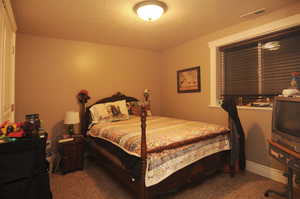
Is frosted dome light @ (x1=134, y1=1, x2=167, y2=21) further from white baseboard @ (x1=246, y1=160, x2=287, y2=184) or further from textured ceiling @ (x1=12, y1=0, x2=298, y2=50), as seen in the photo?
white baseboard @ (x1=246, y1=160, x2=287, y2=184)

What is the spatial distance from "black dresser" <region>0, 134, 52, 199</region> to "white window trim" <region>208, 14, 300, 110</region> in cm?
288

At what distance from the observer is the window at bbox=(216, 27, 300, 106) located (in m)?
2.36

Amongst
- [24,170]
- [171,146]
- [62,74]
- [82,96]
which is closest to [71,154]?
[82,96]

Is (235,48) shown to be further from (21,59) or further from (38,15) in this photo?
(21,59)

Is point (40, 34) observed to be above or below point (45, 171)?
above

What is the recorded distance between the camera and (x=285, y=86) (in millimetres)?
2373

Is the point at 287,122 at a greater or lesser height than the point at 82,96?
lesser

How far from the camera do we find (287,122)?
1739 millimetres

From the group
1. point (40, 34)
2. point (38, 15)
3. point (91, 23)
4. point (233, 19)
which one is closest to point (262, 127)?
point (233, 19)

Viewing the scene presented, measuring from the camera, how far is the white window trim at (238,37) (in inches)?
89.1

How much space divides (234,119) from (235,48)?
139 centimetres

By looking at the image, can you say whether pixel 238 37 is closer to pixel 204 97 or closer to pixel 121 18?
pixel 204 97

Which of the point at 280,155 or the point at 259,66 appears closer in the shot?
the point at 280,155

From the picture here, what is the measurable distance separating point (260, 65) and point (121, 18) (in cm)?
235
